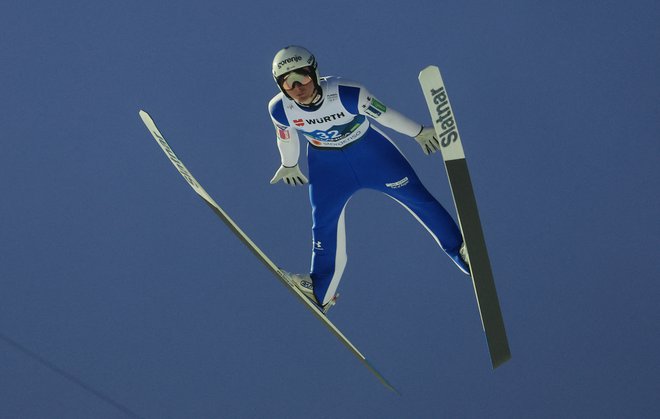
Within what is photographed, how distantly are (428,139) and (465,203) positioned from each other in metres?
0.32

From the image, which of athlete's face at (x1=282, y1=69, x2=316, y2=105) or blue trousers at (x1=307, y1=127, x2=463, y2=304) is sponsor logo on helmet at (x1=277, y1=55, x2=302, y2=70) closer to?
athlete's face at (x1=282, y1=69, x2=316, y2=105)

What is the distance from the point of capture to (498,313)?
10.1 ft

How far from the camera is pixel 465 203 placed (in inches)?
112

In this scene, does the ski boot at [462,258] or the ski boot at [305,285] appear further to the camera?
the ski boot at [305,285]

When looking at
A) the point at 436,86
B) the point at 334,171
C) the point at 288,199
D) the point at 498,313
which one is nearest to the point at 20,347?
the point at 288,199

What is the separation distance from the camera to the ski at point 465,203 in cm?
268

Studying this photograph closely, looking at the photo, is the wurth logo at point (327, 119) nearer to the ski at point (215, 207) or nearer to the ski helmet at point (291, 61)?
the ski helmet at point (291, 61)

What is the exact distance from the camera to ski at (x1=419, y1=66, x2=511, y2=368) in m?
2.68

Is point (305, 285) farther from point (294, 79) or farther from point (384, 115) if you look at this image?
point (294, 79)

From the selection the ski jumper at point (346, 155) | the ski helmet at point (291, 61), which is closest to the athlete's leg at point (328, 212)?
the ski jumper at point (346, 155)

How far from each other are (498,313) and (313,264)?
2.02 ft

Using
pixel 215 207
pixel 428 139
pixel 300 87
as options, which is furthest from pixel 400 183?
pixel 215 207

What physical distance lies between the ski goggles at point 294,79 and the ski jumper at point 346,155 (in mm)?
96

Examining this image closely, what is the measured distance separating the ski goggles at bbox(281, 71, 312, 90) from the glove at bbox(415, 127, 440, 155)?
38 cm
